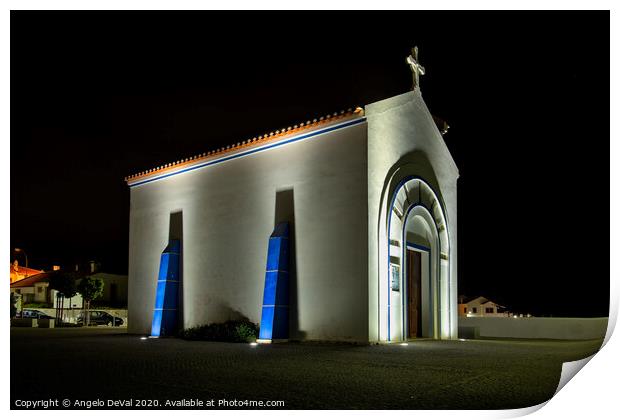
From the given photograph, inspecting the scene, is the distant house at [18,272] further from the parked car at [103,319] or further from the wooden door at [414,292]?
the wooden door at [414,292]

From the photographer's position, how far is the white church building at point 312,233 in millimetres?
16000

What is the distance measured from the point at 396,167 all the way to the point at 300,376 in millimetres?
9684

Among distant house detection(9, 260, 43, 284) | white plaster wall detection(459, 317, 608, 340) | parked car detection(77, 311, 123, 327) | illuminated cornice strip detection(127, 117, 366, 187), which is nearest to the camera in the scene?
illuminated cornice strip detection(127, 117, 366, 187)

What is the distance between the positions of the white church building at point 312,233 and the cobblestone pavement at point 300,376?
2.85 m

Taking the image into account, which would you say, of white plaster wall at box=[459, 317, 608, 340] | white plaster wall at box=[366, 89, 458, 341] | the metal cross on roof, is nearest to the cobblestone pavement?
white plaster wall at box=[366, 89, 458, 341]

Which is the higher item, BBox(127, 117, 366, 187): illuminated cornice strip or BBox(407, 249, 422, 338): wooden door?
BBox(127, 117, 366, 187): illuminated cornice strip

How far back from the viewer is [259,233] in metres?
18.1

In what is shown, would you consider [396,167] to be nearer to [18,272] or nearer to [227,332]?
[227,332]

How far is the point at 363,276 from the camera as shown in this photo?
15.5 metres

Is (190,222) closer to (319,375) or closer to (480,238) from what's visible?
(319,375)

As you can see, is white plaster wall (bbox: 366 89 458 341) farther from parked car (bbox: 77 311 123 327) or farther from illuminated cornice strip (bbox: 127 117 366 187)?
parked car (bbox: 77 311 123 327)

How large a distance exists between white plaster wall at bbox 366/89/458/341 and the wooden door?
4.08 feet

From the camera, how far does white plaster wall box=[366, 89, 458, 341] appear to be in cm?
1581

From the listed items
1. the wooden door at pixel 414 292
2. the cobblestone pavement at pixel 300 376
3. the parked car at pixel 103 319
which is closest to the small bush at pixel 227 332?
the cobblestone pavement at pixel 300 376
